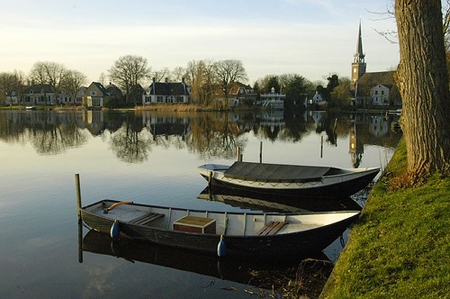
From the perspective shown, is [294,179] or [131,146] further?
[131,146]

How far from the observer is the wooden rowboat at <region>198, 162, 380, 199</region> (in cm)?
1711

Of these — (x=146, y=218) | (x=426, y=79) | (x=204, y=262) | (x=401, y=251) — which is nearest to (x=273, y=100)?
(x=146, y=218)

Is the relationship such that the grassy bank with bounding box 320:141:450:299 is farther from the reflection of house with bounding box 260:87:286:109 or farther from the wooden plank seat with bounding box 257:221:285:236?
the reflection of house with bounding box 260:87:286:109

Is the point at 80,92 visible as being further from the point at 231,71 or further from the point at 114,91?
the point at 231,71

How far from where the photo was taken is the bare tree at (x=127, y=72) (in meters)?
98.1

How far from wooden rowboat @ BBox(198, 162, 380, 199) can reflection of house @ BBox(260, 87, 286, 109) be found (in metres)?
85.2

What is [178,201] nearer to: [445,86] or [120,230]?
[120,230]

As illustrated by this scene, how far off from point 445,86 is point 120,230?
10.3 metres

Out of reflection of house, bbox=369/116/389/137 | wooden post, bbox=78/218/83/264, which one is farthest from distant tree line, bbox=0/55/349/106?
wooden post, bbox=78/218/83/264

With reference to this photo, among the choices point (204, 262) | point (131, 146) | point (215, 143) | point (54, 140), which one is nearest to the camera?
point (204, 262)

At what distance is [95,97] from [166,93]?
1937 cm

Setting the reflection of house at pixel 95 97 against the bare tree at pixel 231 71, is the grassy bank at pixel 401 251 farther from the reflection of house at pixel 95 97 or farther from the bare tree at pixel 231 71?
the reflection of house at pixel 95 97

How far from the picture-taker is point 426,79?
10.7 meters

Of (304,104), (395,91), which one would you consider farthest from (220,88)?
(395,91)
